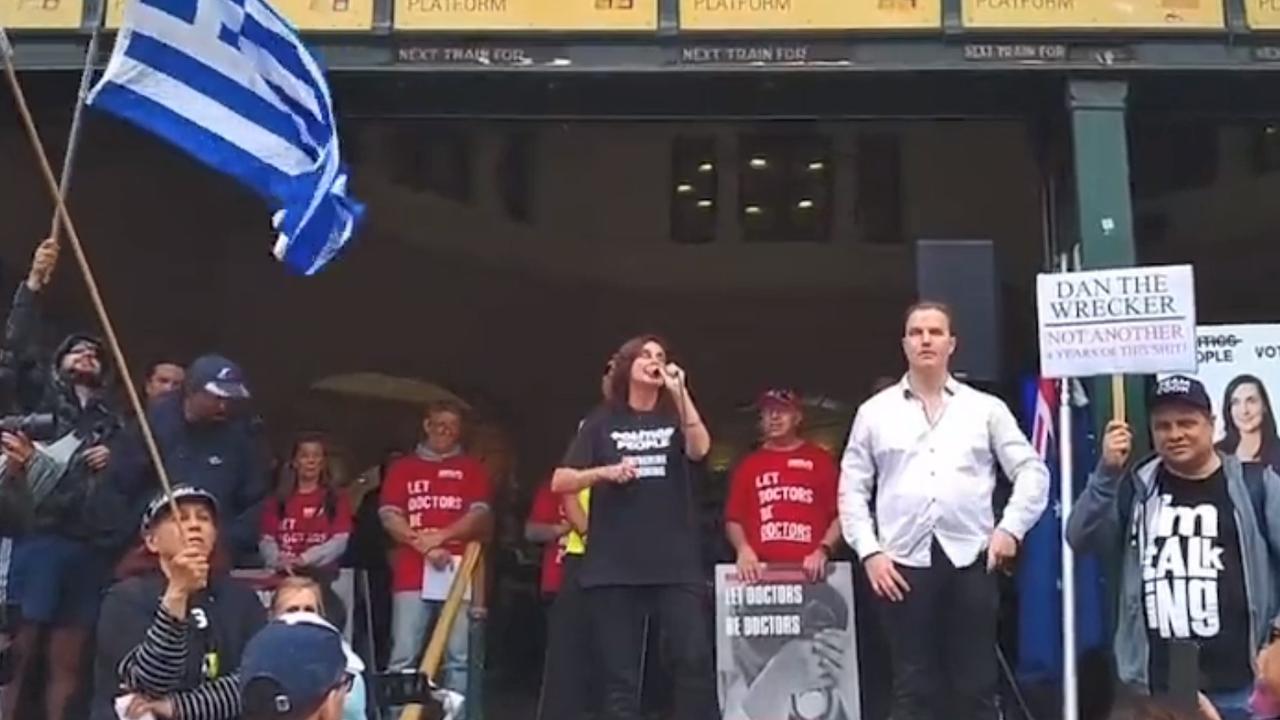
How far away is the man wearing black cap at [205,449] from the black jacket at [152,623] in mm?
1709

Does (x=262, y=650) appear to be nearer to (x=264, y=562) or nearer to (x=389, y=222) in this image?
(x=264, y=562)

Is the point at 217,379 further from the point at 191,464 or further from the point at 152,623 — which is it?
the point at 152,623

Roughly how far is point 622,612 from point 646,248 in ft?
20.2

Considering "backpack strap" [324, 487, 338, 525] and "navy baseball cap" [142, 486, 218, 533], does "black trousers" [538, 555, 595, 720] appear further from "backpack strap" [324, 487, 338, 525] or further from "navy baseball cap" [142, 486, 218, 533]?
"navy baseball cap" [142, 486, 218, 533]

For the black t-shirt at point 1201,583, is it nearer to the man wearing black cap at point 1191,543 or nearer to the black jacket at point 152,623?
the man wearing black cap at point 1191,543

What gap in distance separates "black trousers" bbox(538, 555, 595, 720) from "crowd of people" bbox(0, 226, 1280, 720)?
1 centimetres

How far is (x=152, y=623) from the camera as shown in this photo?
4844 mm

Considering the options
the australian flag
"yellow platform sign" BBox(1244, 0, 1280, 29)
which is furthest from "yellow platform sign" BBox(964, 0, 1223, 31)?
the australian flag

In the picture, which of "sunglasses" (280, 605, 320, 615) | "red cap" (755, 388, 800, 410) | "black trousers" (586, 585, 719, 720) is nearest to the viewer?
"sunglasses" (280, 605, 320, 615)

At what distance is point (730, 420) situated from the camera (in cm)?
1238

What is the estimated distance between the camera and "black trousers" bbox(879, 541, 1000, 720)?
625 centimetres

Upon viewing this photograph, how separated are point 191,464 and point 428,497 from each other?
4.66ft

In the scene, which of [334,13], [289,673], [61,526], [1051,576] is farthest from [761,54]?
[289,673]

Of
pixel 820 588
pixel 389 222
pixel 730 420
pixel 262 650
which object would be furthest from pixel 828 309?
pixel 262 650
